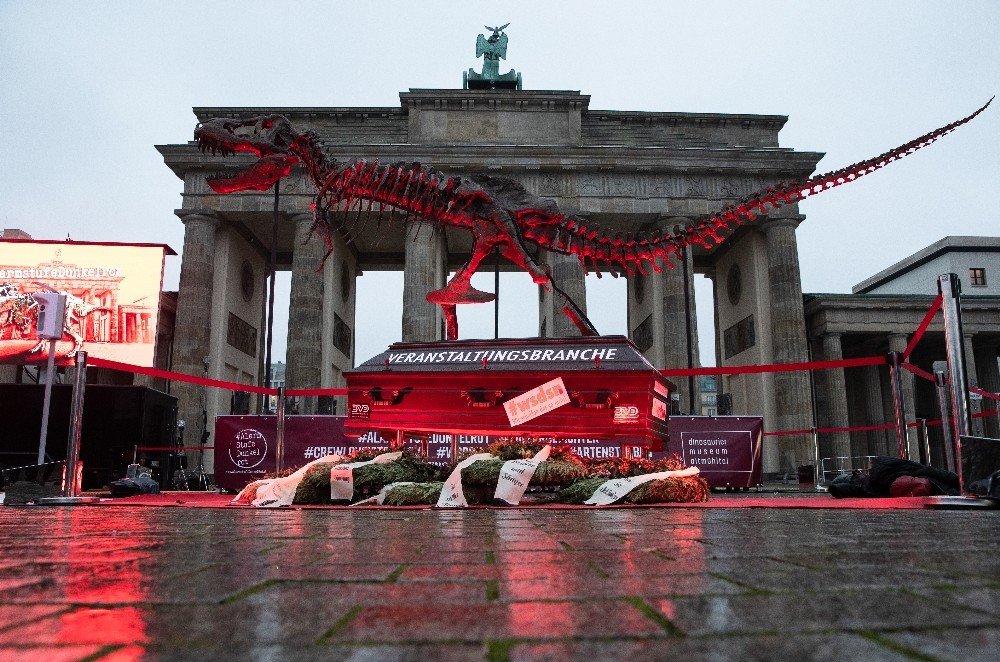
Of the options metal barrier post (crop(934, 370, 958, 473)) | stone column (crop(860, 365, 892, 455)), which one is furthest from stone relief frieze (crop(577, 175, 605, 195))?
metal barrier post (crop(934, 370, 958, 473))

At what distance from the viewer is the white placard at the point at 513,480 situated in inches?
245

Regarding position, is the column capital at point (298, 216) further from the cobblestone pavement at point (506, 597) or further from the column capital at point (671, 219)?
the cobblestone pavement at point (506, 597)

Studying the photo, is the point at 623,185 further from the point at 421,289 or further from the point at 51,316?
the point at 51,316

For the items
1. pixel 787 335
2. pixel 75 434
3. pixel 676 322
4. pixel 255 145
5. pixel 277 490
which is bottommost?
pixel 277 490

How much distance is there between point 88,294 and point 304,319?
8538mm

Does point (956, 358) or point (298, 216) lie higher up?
point (298, 216)

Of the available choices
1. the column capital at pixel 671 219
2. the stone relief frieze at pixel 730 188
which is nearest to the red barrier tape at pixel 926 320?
the column capital at pixel 671 219

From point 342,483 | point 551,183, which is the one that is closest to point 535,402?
point 342,483

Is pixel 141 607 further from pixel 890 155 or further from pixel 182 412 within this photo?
Result: pixel 182 412

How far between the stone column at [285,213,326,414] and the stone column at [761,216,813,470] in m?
19.7

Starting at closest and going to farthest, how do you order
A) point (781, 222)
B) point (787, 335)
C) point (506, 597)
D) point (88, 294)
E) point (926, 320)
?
point (506, 597)
point (926, 320)
point (88, 294)
point (787, 335)
point (781, 222)

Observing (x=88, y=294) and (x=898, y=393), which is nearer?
(x=898, y=393)

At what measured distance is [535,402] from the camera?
6785 mm

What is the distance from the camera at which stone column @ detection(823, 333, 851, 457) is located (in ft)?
103
